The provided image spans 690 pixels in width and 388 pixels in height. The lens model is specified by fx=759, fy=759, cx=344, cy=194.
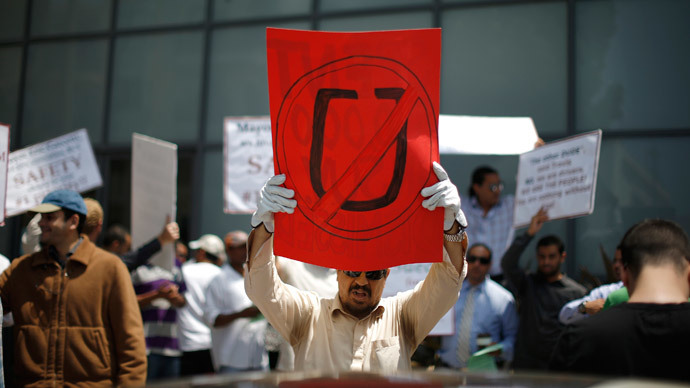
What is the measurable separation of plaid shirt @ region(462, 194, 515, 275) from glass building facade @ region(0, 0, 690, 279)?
1624 millimetres

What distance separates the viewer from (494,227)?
23.8 ft

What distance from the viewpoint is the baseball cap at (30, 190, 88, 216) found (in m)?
4.46

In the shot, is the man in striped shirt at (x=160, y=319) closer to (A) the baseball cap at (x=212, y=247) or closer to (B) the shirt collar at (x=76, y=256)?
(A) the baseball cap at (x=212, y=247)

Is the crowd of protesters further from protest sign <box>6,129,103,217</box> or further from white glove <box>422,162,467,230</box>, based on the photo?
protest sign <box>6,129,103,217</box>

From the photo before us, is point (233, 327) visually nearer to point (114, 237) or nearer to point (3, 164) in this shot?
point (114, 237)

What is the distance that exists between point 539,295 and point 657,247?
3.37 m

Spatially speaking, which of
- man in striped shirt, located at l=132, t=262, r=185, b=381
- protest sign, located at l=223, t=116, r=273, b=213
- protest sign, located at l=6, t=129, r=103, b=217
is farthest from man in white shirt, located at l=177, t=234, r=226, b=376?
protest sign, located at l=6, t=129, r=103, b=217

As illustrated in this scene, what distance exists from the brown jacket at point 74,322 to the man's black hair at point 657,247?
2771 millimetres

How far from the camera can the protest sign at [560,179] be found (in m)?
5.79

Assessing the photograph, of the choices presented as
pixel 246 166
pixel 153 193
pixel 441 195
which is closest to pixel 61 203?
pixel 153 193

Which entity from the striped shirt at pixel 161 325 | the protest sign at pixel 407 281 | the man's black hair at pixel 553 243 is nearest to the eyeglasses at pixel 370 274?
the protest sign at pixel 407 281

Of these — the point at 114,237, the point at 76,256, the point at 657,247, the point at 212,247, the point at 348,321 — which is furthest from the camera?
the point at 212,247

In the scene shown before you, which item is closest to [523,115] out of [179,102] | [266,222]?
[179,102]

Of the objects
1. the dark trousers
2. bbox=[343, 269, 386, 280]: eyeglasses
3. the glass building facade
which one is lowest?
the dark trousers
